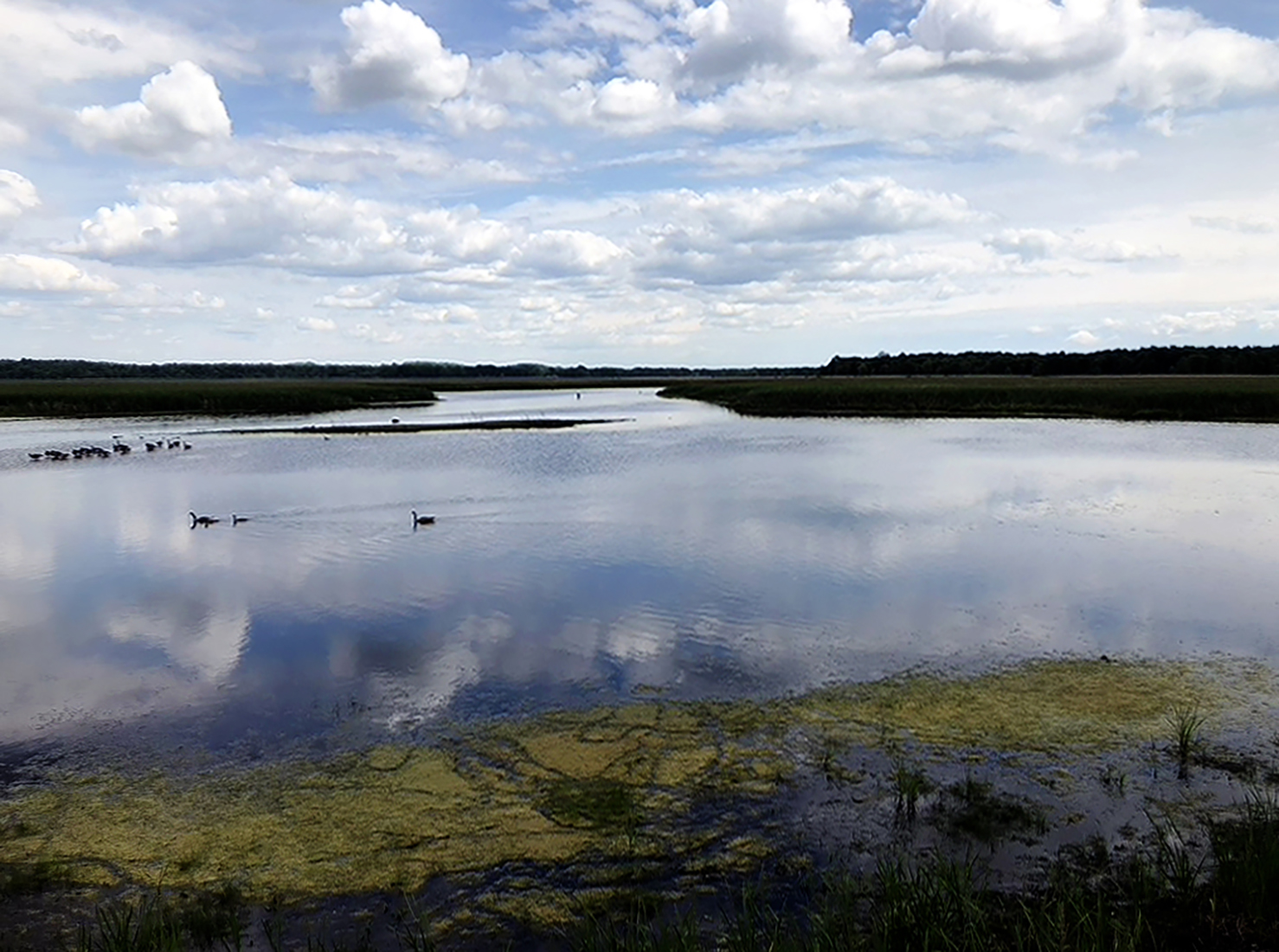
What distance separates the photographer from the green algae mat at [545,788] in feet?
24.2

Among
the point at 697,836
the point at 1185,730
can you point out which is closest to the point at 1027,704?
the point at 1185,730

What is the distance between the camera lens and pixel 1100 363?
10056 centimetres

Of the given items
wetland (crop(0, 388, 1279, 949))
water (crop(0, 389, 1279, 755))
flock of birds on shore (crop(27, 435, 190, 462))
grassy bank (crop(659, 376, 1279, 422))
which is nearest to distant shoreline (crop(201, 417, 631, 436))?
flock of birds on shore (crop(27, 435, 190, 462))

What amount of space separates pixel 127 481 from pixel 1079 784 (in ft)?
108

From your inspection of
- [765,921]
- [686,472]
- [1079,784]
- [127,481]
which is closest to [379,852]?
[765,921]

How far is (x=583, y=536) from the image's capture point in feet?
70.5

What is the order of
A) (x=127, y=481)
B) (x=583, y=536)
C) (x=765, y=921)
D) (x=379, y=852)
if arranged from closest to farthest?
(x=765, y=921) < (x=379, y=852) < (x=583, y=536) < (x=127, y=481)

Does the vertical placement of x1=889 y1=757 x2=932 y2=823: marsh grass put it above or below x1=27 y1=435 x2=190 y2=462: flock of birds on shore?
below

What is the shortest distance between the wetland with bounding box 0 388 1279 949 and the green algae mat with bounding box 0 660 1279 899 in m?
0.04

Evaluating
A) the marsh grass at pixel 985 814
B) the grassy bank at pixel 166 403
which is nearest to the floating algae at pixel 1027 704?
the marsh grass at pixel 985 814

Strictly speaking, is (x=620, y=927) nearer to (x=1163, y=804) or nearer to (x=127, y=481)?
(x=1163, y=804)

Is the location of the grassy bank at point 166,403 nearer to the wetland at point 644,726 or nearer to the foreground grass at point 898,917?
the wetland at point 644,726

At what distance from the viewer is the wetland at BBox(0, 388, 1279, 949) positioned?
6551 millimetres

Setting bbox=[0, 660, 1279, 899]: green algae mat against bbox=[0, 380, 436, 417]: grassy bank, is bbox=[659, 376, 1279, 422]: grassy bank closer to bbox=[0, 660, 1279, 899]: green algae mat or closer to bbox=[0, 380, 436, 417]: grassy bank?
bbox=[0, 380, 436, 417]: grassy bank
